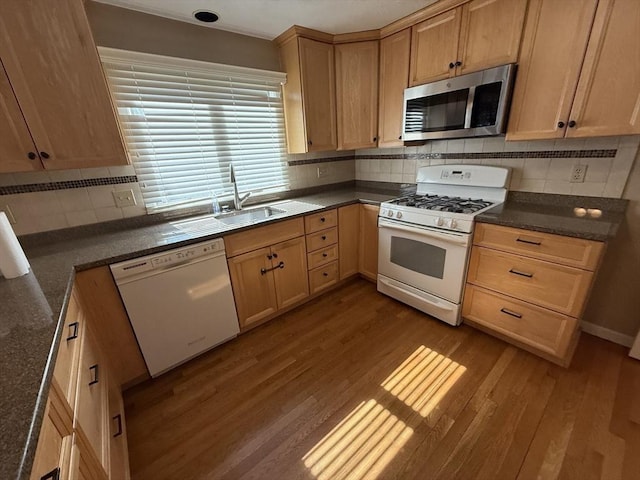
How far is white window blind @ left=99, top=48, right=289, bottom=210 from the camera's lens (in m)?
1.81

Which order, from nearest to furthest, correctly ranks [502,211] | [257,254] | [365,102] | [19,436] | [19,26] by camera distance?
[19,436] → [19,26] → [502,211] → [257,254] → [365,102]

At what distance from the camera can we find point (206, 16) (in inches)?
72.7

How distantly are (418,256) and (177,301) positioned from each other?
175 centimetres

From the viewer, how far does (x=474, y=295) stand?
1.93 m

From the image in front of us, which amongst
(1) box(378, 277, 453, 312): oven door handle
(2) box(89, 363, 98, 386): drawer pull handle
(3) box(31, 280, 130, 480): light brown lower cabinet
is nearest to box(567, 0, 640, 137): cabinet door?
(1) box(378, 277, 453, 312): oven door handle

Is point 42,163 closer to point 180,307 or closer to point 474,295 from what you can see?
point 180,307

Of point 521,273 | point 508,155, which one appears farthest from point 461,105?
point 521,273

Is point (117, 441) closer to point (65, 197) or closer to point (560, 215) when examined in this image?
point (65, 197)

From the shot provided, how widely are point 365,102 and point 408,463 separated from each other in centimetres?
258

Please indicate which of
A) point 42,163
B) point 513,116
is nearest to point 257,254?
point 42,163

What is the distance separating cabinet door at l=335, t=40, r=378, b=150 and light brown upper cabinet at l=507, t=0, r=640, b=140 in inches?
43.4

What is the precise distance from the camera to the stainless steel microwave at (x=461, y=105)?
1687 mm

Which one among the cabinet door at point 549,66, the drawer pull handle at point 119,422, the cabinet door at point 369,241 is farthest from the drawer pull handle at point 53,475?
the cabinet door at point 549,66

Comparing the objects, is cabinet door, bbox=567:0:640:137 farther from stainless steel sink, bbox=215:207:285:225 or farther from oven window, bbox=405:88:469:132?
stainless steel sink, bbox=215:207:285:225
